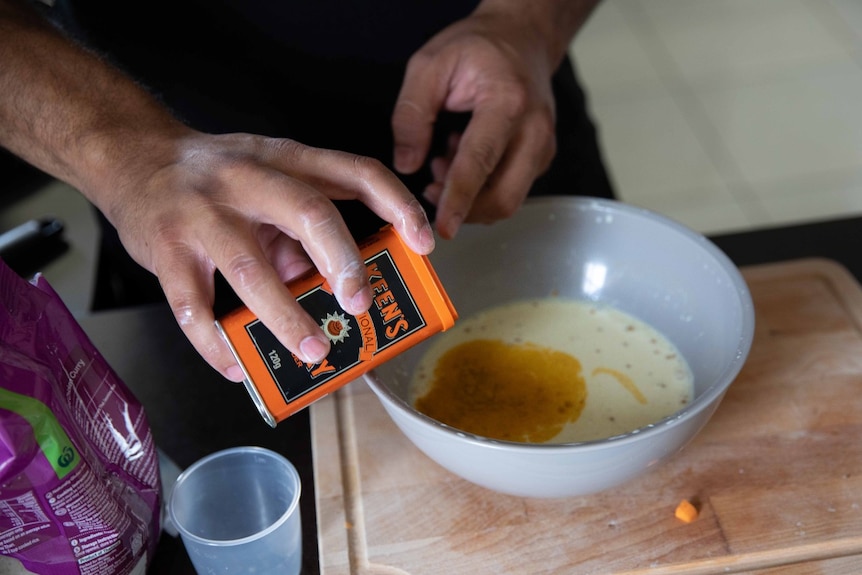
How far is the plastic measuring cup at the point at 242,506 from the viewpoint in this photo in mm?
722

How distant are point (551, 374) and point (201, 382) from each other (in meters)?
0.39

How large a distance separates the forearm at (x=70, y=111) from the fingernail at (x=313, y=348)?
10.0 inches

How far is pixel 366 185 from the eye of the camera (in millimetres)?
695

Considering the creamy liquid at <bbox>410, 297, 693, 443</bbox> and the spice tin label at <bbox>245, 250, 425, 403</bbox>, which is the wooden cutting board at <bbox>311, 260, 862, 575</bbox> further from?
the spice tin label at <bbox>245, 250, 425, 403</bbox>

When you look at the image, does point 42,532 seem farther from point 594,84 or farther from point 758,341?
point 594,84

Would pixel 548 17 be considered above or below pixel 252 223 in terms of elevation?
below

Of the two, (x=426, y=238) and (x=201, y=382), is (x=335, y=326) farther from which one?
(x=201, y=382)

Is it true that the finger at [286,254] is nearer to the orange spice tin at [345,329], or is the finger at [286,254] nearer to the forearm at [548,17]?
the orange spice tin at [345,329]

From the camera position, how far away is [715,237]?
1153 millimetres

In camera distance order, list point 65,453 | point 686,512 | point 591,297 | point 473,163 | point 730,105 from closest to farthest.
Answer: point 65,453, point 686,512, point 473,163, point 591,297, point 730,105

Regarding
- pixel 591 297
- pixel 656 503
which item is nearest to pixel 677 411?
pixel 656 503

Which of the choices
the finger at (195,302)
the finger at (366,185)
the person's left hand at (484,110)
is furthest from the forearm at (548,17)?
the finger at (195,302)

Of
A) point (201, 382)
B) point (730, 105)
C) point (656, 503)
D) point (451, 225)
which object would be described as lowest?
point (730, 105)

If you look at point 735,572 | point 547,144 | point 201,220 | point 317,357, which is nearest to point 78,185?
point 201,220
